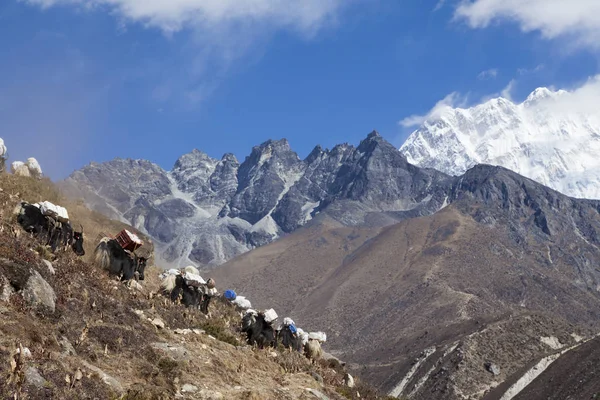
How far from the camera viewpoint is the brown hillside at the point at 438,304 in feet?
291

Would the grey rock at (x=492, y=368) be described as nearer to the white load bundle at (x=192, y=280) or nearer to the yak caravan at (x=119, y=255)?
the white load bundle at (x=192, y=280)

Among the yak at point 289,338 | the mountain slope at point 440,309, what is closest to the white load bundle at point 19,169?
the yak at point 289,338

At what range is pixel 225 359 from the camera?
17.4 meters

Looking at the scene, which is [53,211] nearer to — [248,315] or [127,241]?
[127,241]

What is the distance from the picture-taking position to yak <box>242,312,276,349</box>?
23392mm

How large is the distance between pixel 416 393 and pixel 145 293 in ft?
221

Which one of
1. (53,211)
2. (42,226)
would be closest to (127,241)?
(53,211)

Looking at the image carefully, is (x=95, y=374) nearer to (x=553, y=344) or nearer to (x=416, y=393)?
(x=416, y=393)

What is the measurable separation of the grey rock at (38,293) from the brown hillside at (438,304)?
6824cm

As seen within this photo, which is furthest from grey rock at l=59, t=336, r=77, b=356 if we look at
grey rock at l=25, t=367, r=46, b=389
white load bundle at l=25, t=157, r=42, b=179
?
white load bundle at l=25, t=157, r=42, b=179

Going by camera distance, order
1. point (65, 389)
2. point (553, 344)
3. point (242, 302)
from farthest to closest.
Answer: point (553, 344) < point (242, 302) < point (65, 389)

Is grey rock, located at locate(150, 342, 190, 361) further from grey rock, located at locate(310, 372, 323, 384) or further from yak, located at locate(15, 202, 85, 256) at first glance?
yak, located at locate(15, 202, 85, 256)

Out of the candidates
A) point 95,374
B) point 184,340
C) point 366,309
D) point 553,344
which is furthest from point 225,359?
point 366,309

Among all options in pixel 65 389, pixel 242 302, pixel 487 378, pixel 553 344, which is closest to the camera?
pixel 65 389
